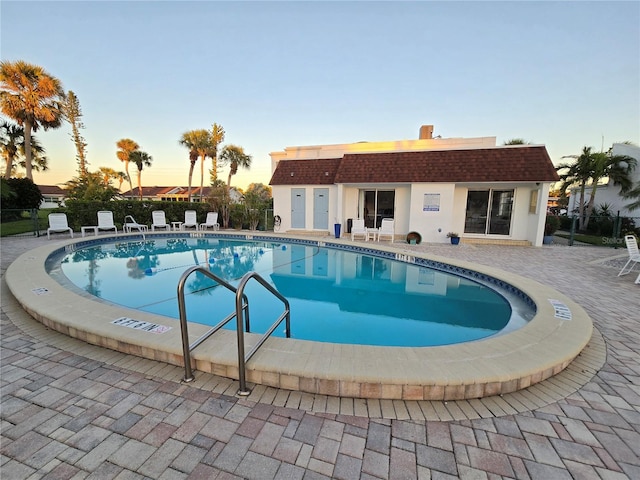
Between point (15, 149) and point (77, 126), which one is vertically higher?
point (77, 126)

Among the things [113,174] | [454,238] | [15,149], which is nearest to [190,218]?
[454,238]

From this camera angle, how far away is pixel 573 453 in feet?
5.65

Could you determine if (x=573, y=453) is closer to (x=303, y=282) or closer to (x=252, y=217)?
(x=303, y=282)

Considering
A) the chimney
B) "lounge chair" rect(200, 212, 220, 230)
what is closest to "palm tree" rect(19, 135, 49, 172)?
"lounge chair" rect(200, 212, 220, 230)

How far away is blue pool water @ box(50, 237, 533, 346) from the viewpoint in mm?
4531

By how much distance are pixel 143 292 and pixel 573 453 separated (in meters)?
7.02

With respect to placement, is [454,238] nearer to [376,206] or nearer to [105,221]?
[376,206]

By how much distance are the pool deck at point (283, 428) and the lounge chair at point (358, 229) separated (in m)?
10.0

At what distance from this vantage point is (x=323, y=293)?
6344 millimetres

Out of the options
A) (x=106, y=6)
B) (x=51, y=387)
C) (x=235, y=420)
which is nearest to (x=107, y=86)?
(x=106, y=6)

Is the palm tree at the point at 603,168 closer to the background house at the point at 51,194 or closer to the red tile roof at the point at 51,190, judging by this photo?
the background house at the point at 51,194

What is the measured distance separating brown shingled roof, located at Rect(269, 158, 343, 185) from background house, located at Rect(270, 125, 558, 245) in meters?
0.05

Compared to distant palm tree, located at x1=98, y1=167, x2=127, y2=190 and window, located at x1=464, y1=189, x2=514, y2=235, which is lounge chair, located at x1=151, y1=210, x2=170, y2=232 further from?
distant palm tree, located at x1=98, y1=167, x2=127, y2=190

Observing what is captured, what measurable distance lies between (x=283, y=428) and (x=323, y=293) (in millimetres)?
4466
